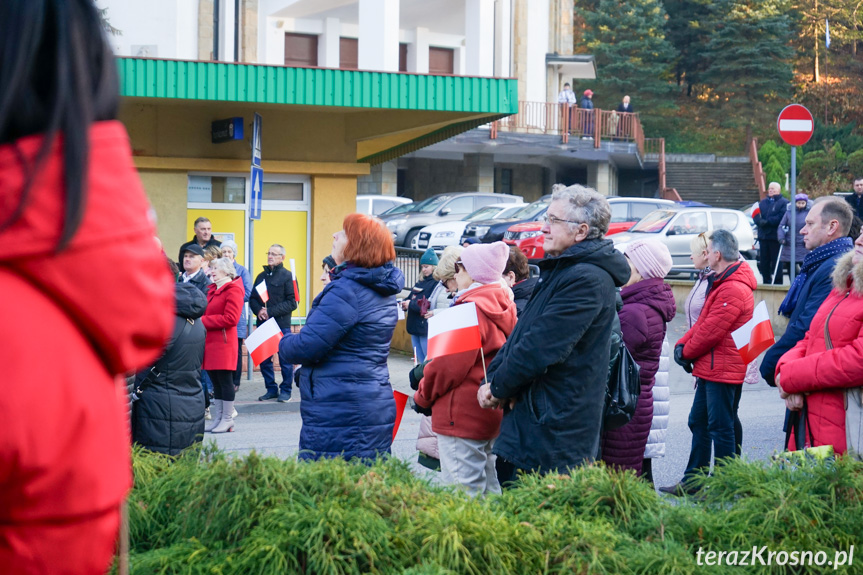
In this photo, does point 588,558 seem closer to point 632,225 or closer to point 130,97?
point 130,97

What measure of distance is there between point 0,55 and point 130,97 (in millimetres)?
13026

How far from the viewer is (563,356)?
4559mm

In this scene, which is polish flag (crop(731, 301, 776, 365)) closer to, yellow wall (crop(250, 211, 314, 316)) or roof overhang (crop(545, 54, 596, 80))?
yellow wall (crop(250, 211, 314, 316))

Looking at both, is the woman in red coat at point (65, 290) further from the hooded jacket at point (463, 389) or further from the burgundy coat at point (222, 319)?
the burgundy coat at point (222, 319)

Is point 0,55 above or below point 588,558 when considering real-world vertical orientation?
above

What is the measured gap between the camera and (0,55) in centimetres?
133

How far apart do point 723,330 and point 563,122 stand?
34.8 meters

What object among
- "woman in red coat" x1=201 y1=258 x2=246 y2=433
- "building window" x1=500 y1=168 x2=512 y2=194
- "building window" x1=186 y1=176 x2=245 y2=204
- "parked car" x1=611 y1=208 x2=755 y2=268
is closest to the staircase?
"building window" x1=500 y1=168 x2=512 y2=194

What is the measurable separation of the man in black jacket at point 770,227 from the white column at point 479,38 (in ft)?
19.5

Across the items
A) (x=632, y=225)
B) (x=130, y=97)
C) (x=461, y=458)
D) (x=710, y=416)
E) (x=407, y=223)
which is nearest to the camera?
(x=461, y=458)

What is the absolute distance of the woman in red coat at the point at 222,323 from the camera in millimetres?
9453

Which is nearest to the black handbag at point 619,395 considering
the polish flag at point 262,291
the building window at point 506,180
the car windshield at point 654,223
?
the polish flag at point 262,291


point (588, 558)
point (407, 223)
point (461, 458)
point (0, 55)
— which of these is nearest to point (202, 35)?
point (407, 223)

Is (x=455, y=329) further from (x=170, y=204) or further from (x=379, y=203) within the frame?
(x=379, y=203)
